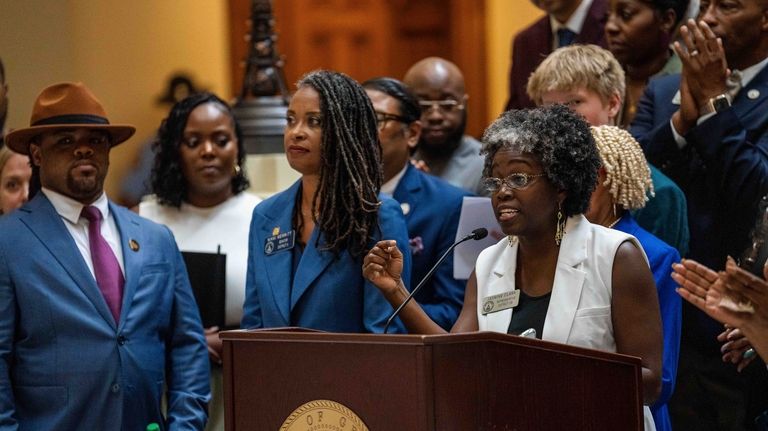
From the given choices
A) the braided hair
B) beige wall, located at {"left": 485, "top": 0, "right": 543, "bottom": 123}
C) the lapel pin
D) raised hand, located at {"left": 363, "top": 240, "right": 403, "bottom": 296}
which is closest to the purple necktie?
the braided hair

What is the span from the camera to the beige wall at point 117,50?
7.42 m

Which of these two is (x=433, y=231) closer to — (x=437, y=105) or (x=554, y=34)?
(x=437, y=105)

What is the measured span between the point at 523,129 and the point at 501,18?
6056mm

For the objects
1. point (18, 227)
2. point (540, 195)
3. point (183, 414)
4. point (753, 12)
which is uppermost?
point (753, 12)

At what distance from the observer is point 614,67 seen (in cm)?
465

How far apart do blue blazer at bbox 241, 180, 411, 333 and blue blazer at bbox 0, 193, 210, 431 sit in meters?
0.40

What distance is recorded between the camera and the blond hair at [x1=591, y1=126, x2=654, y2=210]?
3.86 metres

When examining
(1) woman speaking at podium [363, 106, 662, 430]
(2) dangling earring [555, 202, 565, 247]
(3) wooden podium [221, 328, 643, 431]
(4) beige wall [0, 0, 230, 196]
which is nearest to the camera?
(3) wooden podium [221, 328, 643, 431]

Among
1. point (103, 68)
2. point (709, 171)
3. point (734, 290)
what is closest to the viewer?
point (734, 290)

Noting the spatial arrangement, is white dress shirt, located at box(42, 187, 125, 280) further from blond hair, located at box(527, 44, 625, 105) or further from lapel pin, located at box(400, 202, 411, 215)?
blond hair, located at box(527, 44, 625, 105)

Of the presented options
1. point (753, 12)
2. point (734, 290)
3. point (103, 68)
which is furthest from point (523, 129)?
point (103, 68)

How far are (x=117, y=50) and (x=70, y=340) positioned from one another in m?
5.30

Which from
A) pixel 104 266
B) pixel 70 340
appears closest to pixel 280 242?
pixel 104 266

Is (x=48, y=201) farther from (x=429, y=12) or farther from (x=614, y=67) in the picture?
(x=429, y=12)
